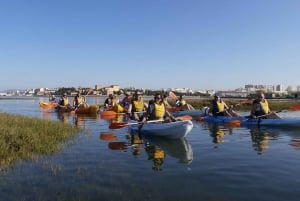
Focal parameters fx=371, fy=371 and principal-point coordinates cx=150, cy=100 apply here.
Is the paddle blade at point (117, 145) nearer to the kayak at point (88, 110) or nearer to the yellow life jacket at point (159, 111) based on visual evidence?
the yellow life jacket at point (159, 111)

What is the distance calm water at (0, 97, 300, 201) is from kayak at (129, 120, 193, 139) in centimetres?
55

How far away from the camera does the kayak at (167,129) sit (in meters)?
15.4

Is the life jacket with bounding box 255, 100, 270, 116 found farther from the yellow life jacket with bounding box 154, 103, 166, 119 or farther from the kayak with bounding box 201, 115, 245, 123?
the yellow life jacket with bounding box 154, 103, 166, 119

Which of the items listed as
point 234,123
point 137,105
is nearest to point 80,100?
point 137,105

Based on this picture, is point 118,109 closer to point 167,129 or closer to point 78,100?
point 78,100

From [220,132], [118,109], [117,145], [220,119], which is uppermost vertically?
[118,109]

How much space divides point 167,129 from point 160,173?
6.10 metres

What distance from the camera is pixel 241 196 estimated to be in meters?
7.79

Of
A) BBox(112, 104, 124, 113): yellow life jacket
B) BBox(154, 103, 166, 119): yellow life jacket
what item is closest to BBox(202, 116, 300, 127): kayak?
BBox(154, 103, 166, 119): yellow life jacket

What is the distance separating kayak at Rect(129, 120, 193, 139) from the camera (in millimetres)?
15422

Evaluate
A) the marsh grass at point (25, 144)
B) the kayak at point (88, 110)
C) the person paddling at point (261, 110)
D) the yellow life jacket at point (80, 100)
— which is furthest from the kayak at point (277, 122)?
the yellow life jacket at point (80, 100)

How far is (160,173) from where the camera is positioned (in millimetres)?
9906

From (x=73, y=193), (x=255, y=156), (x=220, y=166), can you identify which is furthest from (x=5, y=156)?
(x=255, y=156)

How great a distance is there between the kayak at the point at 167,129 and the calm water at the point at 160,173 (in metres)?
0.55
